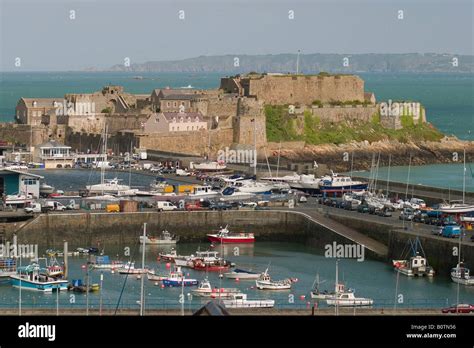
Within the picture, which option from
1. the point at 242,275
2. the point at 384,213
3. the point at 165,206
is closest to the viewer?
the point at 242,275

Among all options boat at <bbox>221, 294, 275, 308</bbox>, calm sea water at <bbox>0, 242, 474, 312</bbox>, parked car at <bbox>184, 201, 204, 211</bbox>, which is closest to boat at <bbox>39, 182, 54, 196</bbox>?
parked car at <bbox>184, 201, 204, 211</bbox>

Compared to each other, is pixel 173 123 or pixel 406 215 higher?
pixel 173 123

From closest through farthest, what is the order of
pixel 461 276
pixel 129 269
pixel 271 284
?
pixel 271 284 < pixel 461 276 < pixel 129 269

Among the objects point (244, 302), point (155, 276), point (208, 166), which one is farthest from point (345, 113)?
point (244, 302)

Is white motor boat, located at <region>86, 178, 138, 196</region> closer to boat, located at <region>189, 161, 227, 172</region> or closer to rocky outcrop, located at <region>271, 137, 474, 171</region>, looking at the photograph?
boat, located at <region>189, 161, 227, 172</region>

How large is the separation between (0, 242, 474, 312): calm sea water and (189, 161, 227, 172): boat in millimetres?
13410

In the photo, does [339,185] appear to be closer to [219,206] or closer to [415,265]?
[219,206]

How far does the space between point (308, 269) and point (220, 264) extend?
1.83m

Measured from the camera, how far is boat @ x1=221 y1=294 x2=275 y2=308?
22.5 m

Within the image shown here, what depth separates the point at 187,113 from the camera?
54312mm

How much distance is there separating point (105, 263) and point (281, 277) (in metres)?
3.77

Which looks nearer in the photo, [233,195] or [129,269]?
[129,269]

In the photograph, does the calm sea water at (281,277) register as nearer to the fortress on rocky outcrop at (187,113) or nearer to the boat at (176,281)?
the boat at (176,281)

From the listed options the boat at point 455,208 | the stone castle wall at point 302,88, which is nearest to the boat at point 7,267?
the boat at point 455,208
